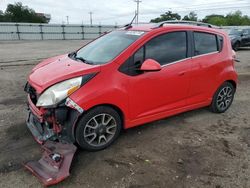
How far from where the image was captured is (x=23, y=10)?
68.4m

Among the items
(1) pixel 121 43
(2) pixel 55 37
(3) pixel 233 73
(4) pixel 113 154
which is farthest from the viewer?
(2) pixel 55 37

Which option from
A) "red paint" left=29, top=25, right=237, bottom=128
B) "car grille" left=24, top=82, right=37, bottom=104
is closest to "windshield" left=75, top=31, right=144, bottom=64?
"red paint" left=29, top=25, right=237, bottom=128

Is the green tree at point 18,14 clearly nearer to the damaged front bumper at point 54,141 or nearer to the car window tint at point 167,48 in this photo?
the car window tint at point 167,48

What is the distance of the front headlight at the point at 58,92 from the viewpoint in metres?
3.39

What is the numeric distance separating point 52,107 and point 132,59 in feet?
4.36

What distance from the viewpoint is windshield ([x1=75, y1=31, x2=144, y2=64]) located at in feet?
13.1

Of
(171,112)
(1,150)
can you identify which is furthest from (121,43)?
(1,150)

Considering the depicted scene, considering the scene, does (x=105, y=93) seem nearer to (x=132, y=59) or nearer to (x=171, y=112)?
(x=132, y=59)

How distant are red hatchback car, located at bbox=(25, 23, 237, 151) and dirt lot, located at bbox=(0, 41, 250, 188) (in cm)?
29

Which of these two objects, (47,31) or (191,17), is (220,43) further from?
(191,17)

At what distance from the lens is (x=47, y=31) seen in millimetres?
35719

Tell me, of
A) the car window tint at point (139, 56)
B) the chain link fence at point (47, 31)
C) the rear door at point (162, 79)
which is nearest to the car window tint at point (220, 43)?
the rear door at point (162, 79)

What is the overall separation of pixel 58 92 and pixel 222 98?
3418 mm

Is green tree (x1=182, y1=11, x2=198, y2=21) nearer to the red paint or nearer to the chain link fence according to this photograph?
the chain link fence
